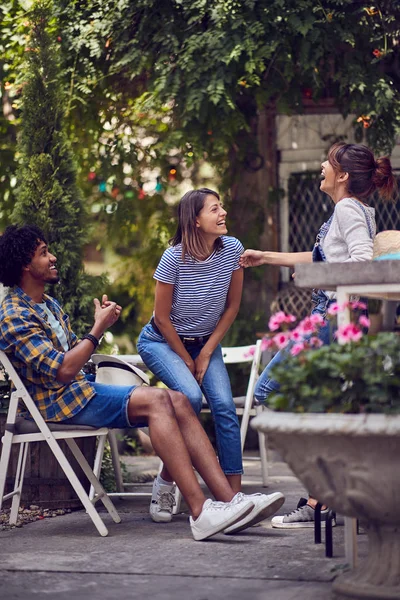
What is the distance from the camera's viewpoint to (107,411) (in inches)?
180

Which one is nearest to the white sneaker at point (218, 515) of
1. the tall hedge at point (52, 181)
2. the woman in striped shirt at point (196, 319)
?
the woman in striped shirt at point (196, 319)

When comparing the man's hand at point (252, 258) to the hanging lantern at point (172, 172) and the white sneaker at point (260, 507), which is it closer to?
the white sneaker at point (260, 507)

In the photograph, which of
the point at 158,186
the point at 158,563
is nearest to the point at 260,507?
the point at 158,563

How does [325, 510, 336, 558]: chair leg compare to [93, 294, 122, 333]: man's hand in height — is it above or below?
below

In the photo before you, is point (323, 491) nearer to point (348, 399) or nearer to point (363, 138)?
point (348, 399)

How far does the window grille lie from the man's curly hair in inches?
149

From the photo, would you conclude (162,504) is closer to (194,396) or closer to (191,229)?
(194,396)

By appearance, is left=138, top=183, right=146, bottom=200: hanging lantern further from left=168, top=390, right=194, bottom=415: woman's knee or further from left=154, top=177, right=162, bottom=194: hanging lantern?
left=168, top=390, right=194, bottom=415: woman's knee

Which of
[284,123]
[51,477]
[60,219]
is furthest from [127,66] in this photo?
[51,477]

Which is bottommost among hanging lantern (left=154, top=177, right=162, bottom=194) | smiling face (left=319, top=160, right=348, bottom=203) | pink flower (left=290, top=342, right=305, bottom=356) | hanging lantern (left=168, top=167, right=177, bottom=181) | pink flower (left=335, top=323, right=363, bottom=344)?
pink flower (left=290, top=342, right=305, bottom=356)

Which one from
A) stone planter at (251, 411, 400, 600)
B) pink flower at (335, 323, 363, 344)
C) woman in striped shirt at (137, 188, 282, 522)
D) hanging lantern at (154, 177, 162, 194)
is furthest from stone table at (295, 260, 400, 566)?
hanging lantern at (154, 177, 162, 194)

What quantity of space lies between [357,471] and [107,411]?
174cm

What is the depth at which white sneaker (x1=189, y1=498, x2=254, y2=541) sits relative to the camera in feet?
14.0

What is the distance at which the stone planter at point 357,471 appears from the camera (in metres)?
3.04
